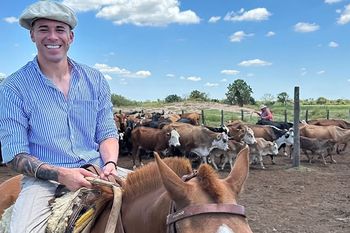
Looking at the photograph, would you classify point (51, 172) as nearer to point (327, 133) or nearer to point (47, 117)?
point (47, 117)

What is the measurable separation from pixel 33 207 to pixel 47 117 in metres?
0.59

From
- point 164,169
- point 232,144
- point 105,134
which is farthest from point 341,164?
point 164,169

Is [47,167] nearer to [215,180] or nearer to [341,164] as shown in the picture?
[215,180]

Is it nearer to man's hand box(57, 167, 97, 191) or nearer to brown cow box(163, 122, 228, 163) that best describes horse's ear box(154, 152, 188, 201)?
man's hand box(57, 167, 97, 191)

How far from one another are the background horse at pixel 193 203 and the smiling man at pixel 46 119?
64 cm

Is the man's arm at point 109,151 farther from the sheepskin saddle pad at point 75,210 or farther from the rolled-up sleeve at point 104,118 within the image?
the sheepskin saddle pad at point 75,210

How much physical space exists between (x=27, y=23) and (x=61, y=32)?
0.78ft

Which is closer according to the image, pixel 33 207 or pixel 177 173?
pixel 177 173

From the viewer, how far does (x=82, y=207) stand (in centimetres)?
282

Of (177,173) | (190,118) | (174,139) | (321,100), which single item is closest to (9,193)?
(177,173)

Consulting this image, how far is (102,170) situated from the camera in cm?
308

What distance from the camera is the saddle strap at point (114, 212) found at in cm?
246

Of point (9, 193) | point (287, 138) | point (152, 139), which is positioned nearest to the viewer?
point (9, 193)

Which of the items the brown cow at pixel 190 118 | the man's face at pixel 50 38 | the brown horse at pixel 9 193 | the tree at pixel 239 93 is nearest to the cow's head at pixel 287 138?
the brown cow at pixel 190 118
